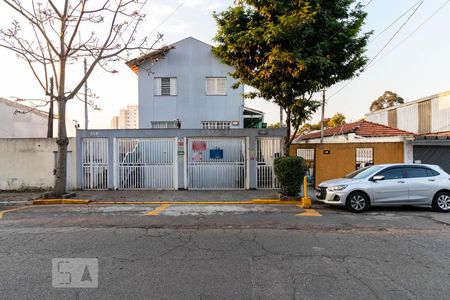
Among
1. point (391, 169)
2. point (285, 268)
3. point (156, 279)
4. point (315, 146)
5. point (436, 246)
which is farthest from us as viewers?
point (315, 146)

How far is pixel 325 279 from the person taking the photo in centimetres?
378

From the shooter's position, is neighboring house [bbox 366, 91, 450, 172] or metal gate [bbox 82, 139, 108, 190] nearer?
neighboring house [bbox 366, 91, 450, 172]

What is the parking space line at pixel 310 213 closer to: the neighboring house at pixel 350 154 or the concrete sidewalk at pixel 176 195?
the concrete sidewalk at pixel 176 195

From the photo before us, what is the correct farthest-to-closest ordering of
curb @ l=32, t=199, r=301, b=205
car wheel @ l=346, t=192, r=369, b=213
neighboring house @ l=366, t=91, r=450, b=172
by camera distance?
neighboring house @ l=366, t=91, r=450, b=172 < curb @ l=32, t=199, r=301, b=205 < car wheel @ l=346, t=192, r=369, b=213

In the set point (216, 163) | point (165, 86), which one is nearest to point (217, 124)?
point (165, 86)

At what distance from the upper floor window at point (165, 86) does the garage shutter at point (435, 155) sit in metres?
13.6

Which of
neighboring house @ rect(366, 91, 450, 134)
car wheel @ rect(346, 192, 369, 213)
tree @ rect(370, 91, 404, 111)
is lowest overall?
car wheel @ rect(346, 192, 369, 213)

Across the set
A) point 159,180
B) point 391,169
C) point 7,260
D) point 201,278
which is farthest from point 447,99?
point 7,260

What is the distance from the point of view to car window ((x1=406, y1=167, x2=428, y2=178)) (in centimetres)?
849

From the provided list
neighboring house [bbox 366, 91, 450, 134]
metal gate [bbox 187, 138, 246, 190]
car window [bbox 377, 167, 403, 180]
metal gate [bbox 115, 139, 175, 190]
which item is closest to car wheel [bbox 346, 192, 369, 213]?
car window [bbox 377, 167, 403, 180]

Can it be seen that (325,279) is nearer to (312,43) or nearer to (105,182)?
(312,43)

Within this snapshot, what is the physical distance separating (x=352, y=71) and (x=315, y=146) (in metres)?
3.68

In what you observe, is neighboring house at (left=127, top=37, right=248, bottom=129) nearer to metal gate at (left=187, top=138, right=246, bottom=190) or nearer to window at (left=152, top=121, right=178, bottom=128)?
window at (left=152, top=121, right=178, bottom=128)

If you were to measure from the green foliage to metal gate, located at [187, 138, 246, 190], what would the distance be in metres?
2.63
